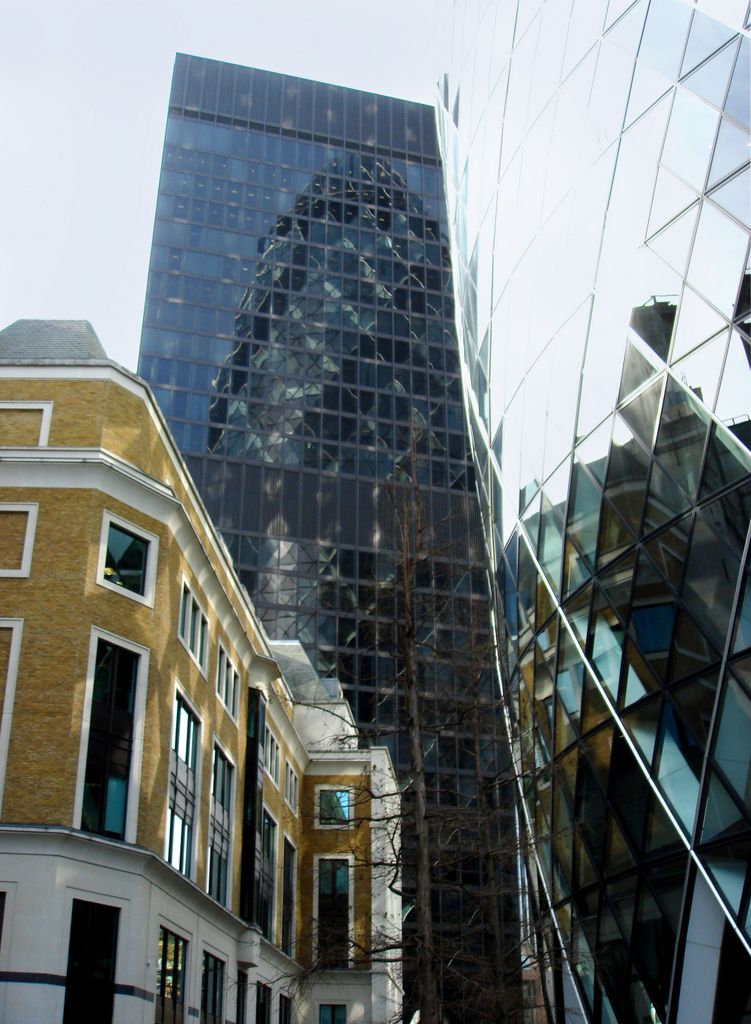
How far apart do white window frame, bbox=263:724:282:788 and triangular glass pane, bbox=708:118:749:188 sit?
90.1 feet

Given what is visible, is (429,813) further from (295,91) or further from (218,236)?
(295,91)

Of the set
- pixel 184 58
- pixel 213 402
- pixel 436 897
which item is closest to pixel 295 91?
pixel 184 58

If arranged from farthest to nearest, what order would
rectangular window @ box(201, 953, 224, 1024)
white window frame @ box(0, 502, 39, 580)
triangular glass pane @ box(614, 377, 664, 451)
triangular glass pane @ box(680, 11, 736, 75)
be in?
rectangular window @ box(201, 953, 224, 1024) → white window frame @ box(0, 502, 39, 580) → triangular glass pane @ box(614, 377, 664, 451) → triangular glass pane @ box(680, 11, 736, 75)

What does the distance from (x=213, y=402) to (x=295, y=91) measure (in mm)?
40771

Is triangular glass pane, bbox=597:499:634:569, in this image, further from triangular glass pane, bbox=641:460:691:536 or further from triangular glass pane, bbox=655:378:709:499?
triangular glass pane, bbox=655:378:709:499

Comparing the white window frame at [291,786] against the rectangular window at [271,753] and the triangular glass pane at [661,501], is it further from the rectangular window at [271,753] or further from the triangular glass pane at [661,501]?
the triangular glass pane at [661,501]

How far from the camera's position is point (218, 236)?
10188 centimetres

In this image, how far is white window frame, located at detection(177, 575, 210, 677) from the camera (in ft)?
101

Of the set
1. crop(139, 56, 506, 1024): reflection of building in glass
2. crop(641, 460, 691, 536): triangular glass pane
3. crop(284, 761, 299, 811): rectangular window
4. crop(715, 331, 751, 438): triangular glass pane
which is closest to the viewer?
crop(715, 331, 751, 438): triangular glass pane

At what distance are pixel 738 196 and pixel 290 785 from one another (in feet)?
119

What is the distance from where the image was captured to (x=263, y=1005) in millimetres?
39469

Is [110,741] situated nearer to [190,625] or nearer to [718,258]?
[190,625]

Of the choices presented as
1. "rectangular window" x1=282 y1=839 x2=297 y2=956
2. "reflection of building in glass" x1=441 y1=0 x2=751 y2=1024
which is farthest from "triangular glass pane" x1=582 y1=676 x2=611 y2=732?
"rectangular window" x1=282 y1=839 x2=297 y2=956

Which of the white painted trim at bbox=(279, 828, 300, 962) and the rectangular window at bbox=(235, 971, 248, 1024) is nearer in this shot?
the rectangular window at bbox=(235, 971, 248, 1024)
